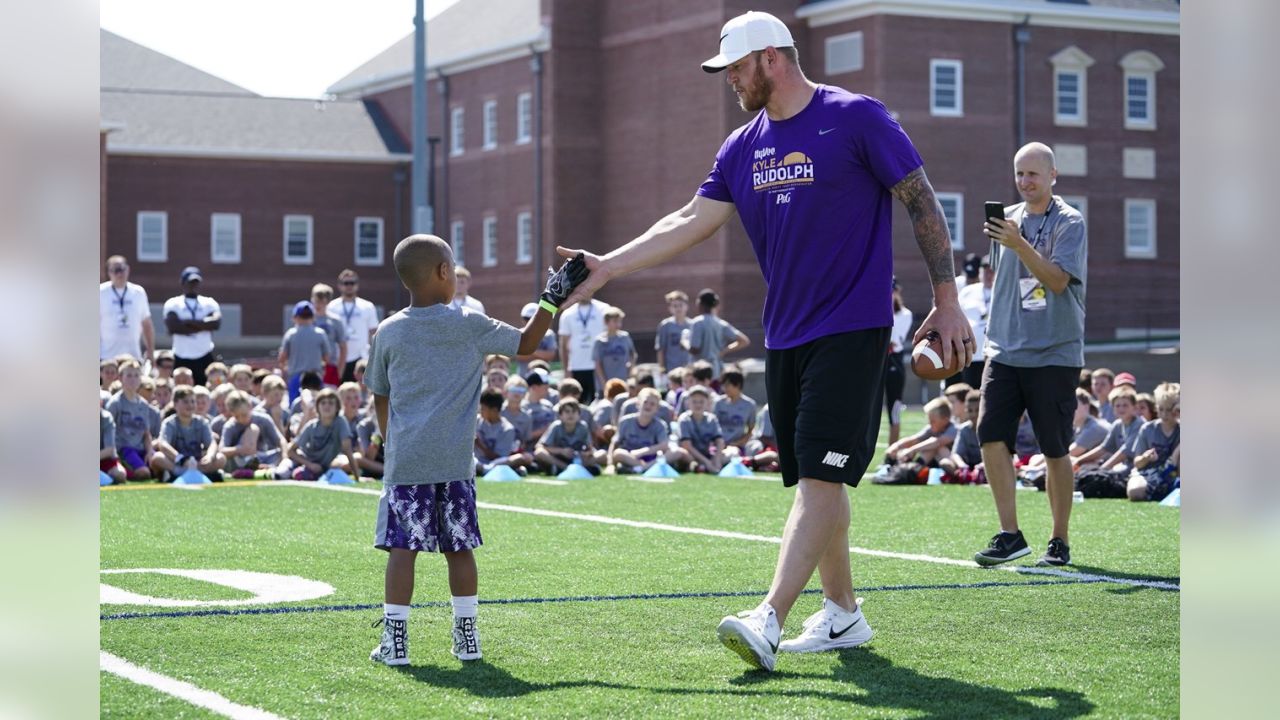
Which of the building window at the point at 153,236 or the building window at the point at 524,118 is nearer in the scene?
the building window at the point at 524,118

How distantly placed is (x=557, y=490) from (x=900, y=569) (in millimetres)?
7114

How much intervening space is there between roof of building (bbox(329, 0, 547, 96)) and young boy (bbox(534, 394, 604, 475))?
40.3 metres

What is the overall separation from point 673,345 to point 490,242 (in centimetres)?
3929

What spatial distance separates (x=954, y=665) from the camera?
229 inches

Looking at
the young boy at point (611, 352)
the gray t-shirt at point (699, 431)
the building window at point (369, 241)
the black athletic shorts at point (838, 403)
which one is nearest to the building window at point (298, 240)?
the building window at point (369, 241)

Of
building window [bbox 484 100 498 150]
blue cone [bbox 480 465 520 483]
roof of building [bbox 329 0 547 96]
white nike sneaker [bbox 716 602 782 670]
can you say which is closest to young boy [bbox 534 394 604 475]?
blue cone [bbox 480 465 520 483]

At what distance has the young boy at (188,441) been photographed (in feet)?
55.6

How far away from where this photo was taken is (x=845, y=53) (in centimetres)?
5019

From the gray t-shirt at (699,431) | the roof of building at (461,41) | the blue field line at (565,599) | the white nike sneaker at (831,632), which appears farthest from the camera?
the roof of building at (461,41)

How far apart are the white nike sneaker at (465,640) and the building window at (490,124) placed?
5562 centimetres

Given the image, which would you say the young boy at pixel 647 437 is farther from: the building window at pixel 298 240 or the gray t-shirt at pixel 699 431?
the building window at pixel 298 240
